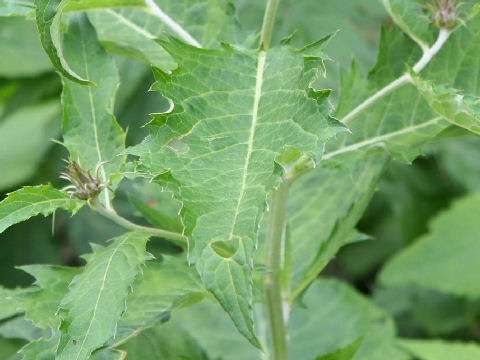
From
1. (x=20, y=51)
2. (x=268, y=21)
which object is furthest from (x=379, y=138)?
(x=20, y=51)

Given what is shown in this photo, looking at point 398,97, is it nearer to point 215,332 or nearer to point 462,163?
point 215,332

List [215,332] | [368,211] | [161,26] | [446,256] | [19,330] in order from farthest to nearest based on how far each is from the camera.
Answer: [368,211] → [446,256] → [215,332] → [19,330] → [161,26]

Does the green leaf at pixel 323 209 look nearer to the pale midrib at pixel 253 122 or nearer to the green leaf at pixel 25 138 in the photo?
the pale midrib at pixel 253 122

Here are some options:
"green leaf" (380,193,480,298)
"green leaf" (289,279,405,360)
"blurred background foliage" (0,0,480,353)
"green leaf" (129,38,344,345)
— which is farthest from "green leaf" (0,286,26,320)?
"green leaf" (380,193,480,298)

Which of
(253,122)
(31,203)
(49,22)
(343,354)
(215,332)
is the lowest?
(215,332)

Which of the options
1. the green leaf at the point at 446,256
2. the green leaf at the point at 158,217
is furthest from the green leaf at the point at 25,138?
the green leaf at the point at 446,256
